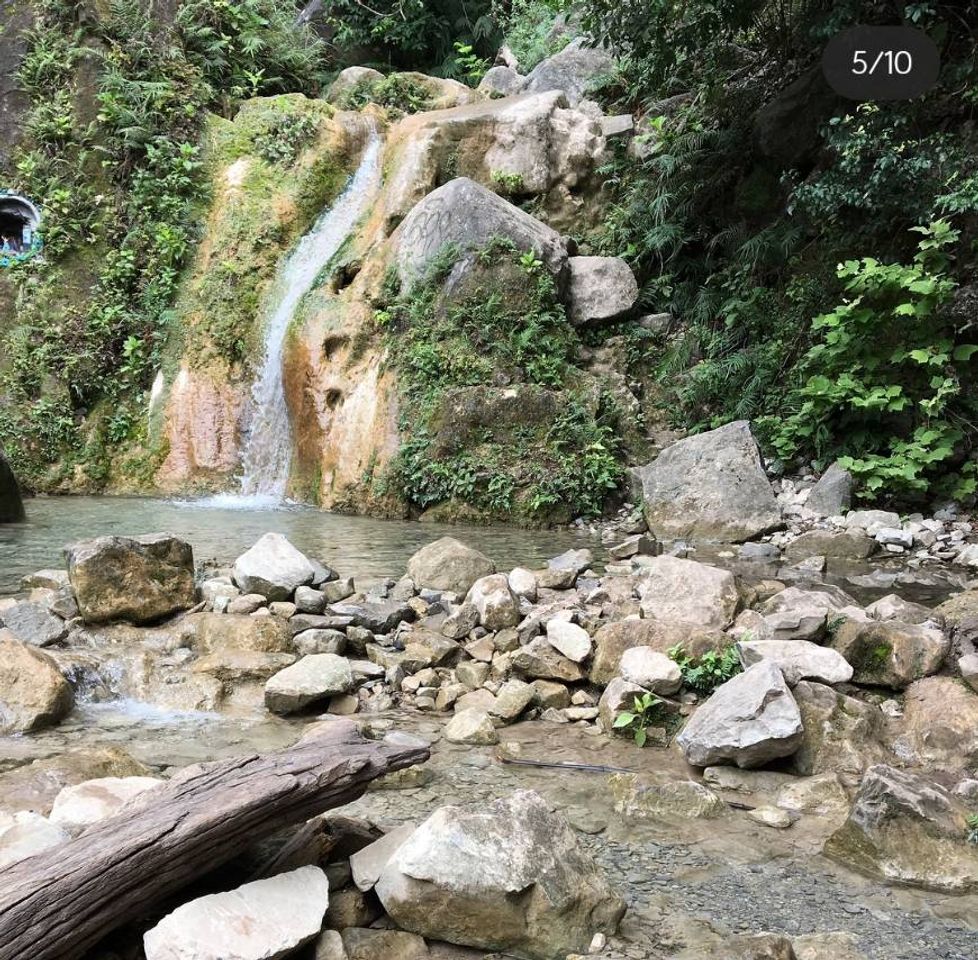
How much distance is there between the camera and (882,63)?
9250 millimetres

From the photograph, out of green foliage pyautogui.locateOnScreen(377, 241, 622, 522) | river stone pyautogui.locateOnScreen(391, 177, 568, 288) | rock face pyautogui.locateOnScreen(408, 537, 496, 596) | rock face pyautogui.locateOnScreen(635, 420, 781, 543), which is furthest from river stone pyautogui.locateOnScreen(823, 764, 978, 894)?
river stone pyautogui.locateOnScreen(391, 177, 568, 288)

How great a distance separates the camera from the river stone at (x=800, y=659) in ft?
13.0

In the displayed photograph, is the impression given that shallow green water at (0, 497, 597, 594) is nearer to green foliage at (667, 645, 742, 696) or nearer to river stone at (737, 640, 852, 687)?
green foliage at (667, 645, 742, 696)

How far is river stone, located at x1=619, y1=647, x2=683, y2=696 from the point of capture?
4.09m

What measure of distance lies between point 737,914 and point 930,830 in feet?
2.60

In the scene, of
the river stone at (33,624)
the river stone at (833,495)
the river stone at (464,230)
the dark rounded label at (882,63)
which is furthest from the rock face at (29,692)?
the dark rounded label at (882,63)

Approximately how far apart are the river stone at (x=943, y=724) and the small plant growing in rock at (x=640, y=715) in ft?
3.77

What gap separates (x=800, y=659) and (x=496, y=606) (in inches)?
71.2

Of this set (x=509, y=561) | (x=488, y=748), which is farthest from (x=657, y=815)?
(x=509, y=561)

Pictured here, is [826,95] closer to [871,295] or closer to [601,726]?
[871,295]

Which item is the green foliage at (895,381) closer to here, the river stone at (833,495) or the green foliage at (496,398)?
the river stone at (833,495)

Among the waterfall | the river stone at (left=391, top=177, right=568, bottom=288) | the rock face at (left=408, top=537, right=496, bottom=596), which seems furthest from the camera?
the waterfall

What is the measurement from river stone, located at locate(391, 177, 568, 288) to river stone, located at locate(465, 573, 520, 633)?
6.88 metres

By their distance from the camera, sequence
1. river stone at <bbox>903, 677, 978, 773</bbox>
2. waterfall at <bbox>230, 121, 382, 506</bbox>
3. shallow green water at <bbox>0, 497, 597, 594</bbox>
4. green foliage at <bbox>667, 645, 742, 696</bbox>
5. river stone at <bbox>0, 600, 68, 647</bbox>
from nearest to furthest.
Answer: 1. river stone at <bbox>903, 677, 978, 773</bbox>
2. green foliage at <bbox>667, 645, 742, 696</bbox>
3. river stone at <bbox>0, 600, 68, 647</bbox>
4. shallow green water at <bbox>0, 497, 597, 594</bbox>
5. waterfall at <bbox>230, 121, 382, 506</bbox>
